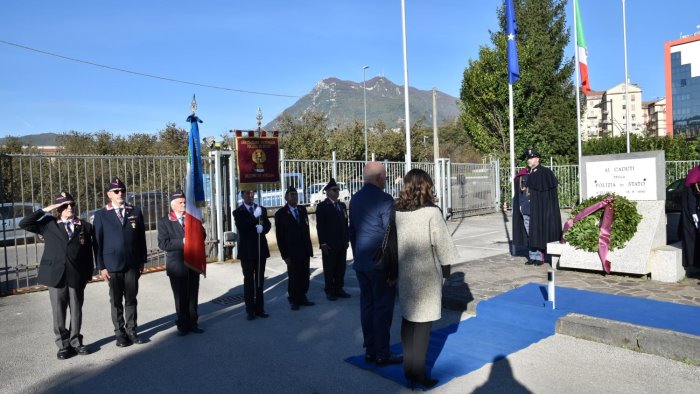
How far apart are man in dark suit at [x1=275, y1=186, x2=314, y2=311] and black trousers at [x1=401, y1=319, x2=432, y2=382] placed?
127 inches

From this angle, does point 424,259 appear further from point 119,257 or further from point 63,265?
point 63,265

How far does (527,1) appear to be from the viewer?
108 ft

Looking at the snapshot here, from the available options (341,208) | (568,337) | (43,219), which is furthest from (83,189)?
(568,337)

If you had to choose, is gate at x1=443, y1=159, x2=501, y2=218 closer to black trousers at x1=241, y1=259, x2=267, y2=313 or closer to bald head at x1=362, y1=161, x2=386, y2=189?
black trousers at x1=241, y1=259, x2=267, y2=313

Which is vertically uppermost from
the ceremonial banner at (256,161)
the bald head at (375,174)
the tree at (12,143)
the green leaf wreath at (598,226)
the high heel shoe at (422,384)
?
the tree at (12,143)

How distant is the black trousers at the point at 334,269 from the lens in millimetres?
7773

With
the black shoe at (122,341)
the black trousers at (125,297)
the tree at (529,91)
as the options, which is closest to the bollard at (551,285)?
the black trousers at (125,297)

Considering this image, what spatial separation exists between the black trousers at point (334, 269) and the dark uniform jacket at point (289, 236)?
1.31 feet

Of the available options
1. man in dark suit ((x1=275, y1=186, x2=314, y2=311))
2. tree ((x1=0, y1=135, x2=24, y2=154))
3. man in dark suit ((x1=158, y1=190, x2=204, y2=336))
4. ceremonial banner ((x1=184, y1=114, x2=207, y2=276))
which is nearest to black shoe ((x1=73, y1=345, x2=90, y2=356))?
man in dark suit ((x1=158, y1=190, x2=204, y2=336))

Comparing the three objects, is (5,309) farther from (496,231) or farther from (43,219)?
(496,231)

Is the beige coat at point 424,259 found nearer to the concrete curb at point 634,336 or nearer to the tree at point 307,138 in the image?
the concrete curb at point 634,336

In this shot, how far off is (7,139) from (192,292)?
26.0 meters

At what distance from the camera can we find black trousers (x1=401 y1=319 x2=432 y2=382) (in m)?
4.26

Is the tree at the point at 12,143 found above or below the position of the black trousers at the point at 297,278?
above
